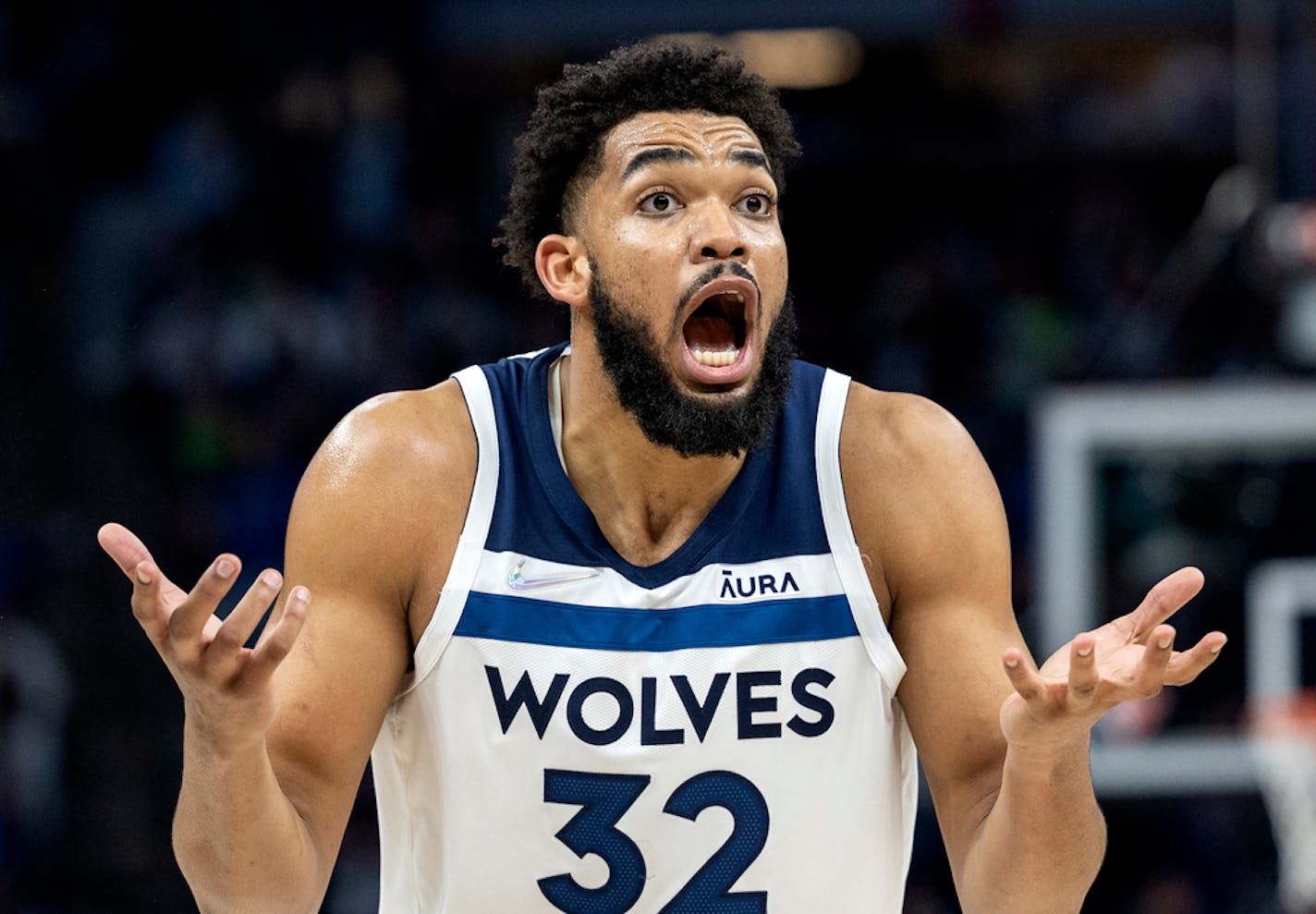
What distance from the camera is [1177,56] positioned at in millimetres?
11914

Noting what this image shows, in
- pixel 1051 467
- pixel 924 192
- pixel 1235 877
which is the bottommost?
pixel 1235 877

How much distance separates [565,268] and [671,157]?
0.34 m

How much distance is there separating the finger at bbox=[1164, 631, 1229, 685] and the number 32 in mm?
806

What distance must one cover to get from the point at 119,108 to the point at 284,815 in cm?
834

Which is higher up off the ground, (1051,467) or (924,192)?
(924,192)

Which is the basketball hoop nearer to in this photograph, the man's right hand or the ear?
the ear

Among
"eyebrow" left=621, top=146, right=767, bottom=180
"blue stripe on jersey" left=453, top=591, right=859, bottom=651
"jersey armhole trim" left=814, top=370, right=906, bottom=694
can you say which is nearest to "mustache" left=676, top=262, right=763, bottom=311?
"eyebrow" left=621, top=146, right=767, bottom=180

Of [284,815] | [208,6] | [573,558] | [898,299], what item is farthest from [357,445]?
[208,6]

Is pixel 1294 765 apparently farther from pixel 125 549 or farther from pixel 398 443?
pixel 125 549

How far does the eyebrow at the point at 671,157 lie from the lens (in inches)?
132

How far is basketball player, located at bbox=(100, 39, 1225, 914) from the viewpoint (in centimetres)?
321

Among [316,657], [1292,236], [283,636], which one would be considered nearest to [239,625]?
[283,636]

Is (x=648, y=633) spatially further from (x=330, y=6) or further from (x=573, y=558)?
(x=330, y=6)

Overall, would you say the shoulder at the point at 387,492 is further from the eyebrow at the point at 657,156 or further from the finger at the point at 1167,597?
the finger at the point at 1167,597
